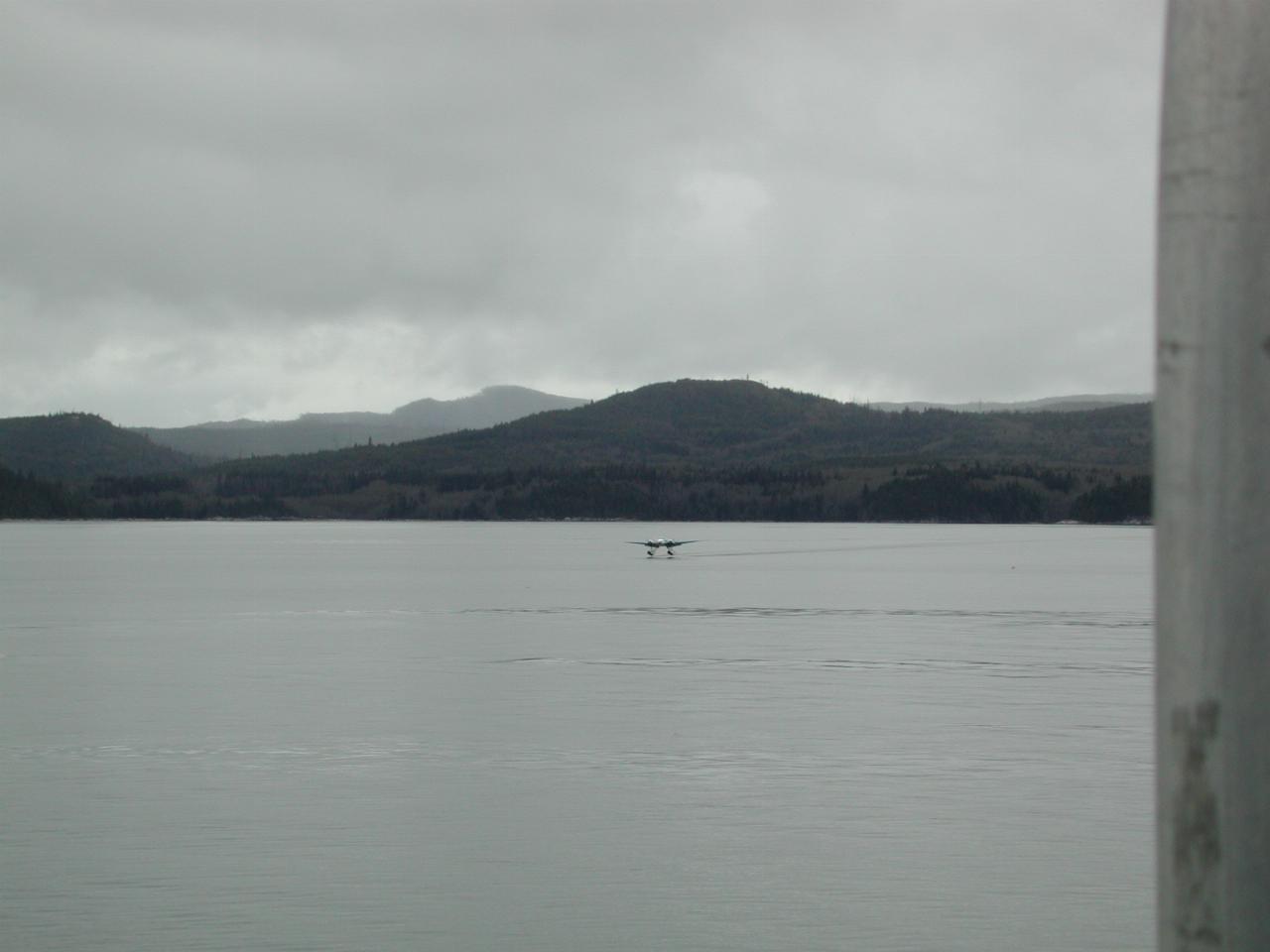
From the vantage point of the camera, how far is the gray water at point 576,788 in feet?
52.1

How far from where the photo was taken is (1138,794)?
23016mm

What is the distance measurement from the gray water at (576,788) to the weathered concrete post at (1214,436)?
35.9 ft

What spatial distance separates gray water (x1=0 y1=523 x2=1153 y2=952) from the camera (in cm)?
1589

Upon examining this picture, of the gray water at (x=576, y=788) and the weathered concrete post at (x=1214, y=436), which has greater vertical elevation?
the weathered concrete post at (x=1214, y=436)

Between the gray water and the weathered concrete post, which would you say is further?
the gray water

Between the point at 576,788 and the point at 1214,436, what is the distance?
2031 centimetres

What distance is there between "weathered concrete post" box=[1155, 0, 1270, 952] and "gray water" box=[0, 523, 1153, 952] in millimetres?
10936

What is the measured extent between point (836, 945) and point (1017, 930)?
5.85ft

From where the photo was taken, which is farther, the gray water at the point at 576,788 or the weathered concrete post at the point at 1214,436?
the gray water at the point at 576,788

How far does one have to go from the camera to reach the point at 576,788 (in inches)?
938

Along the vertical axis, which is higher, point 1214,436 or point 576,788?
point 1214,436

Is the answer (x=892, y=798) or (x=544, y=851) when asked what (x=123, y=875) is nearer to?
(x=544, y=851)

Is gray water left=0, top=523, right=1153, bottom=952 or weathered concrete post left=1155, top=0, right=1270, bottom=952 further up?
weathered concrete post left=1155, top=0, right=1270, bottom=952

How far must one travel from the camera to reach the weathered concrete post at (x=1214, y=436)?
410cm
